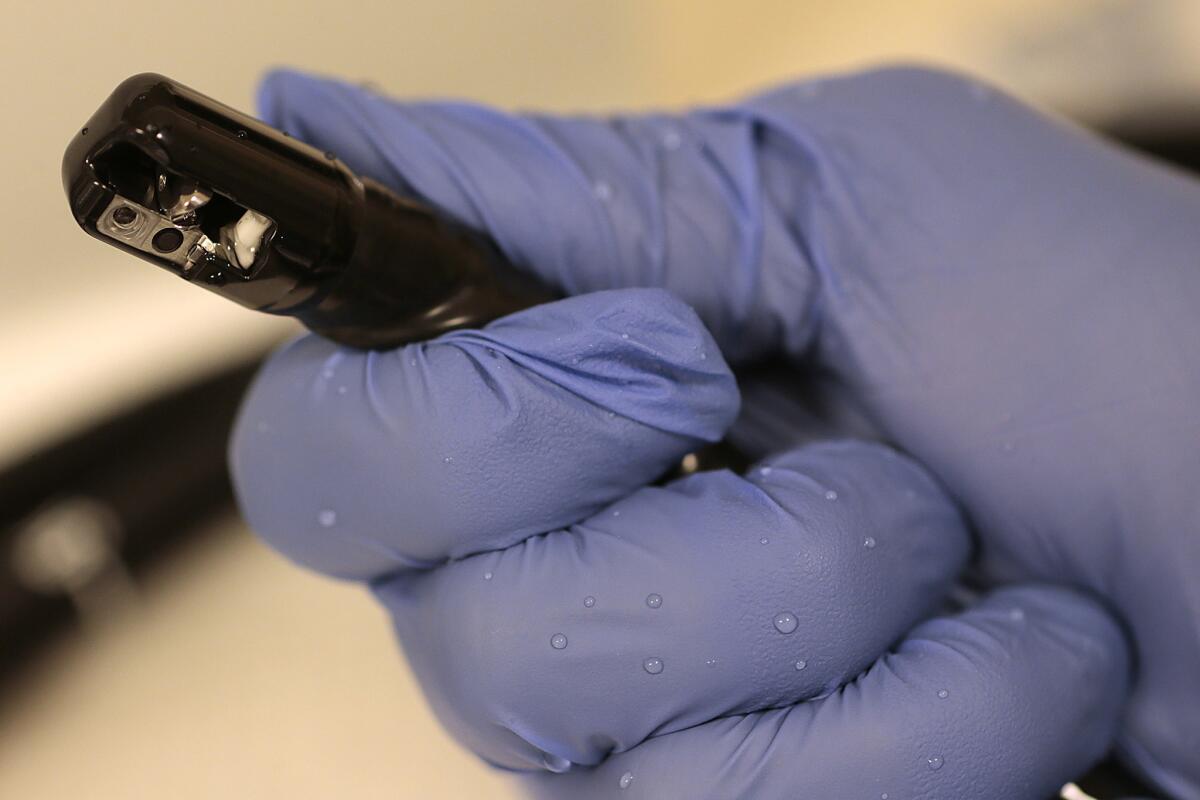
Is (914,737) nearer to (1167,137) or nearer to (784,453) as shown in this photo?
(784,453)

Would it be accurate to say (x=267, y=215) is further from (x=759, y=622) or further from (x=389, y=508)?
(x=759, y=622)

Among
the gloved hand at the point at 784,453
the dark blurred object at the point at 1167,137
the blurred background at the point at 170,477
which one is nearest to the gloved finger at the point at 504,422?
the gloved hand at the point at 784,453

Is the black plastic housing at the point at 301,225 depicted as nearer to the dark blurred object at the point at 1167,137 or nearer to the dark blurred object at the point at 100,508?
the dark blurred object at the point at 100,508

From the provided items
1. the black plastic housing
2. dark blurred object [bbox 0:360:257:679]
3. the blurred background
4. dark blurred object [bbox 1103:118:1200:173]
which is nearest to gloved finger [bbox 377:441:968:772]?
the black plastic housing

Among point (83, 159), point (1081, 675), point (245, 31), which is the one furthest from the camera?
point (245, 31)

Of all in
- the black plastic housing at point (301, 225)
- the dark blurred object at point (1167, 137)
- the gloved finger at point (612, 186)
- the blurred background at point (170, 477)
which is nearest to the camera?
the black plastic housing at point (301, 225)

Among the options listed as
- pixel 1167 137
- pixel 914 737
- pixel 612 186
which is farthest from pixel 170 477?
pixel 1167 137

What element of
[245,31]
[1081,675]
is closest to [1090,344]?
[1081,675]
